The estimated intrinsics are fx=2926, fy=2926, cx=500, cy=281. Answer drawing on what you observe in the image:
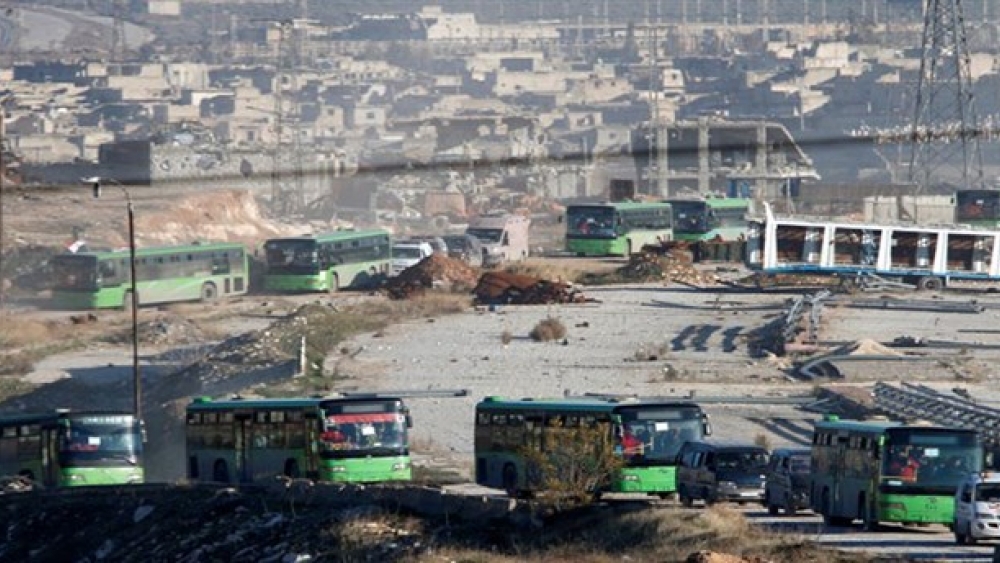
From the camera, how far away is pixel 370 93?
329 feet

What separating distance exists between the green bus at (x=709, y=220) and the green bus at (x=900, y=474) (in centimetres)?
2684

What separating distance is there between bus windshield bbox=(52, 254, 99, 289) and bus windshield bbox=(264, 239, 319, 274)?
9.88ft

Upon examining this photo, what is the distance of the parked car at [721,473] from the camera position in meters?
16.6

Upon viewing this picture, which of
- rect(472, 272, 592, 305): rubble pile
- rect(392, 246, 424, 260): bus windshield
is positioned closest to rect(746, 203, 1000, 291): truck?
rect(472, 272, 592, 305): rubble pile

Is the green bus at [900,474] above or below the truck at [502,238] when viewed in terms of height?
above

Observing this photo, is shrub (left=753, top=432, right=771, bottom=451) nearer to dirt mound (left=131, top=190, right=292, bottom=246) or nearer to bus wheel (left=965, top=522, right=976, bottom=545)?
bus wheel (left=965, top=522, right=976, bottom=545)

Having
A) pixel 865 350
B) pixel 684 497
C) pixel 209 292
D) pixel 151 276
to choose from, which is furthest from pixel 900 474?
pixel 209 292

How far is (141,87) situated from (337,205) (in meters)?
37.1

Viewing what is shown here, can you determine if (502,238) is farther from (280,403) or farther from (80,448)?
(280,403)

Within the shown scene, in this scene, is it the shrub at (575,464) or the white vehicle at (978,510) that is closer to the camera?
the white vehicle at (978,510)

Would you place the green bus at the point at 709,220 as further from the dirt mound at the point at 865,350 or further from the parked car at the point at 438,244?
the dirt mound at the point at 865,350

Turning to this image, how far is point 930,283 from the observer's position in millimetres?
36031

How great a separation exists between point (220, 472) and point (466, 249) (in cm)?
2213

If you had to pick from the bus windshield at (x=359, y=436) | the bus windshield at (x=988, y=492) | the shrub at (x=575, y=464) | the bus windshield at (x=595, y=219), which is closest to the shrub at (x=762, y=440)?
the bus windshield at (x=359, y=436)
